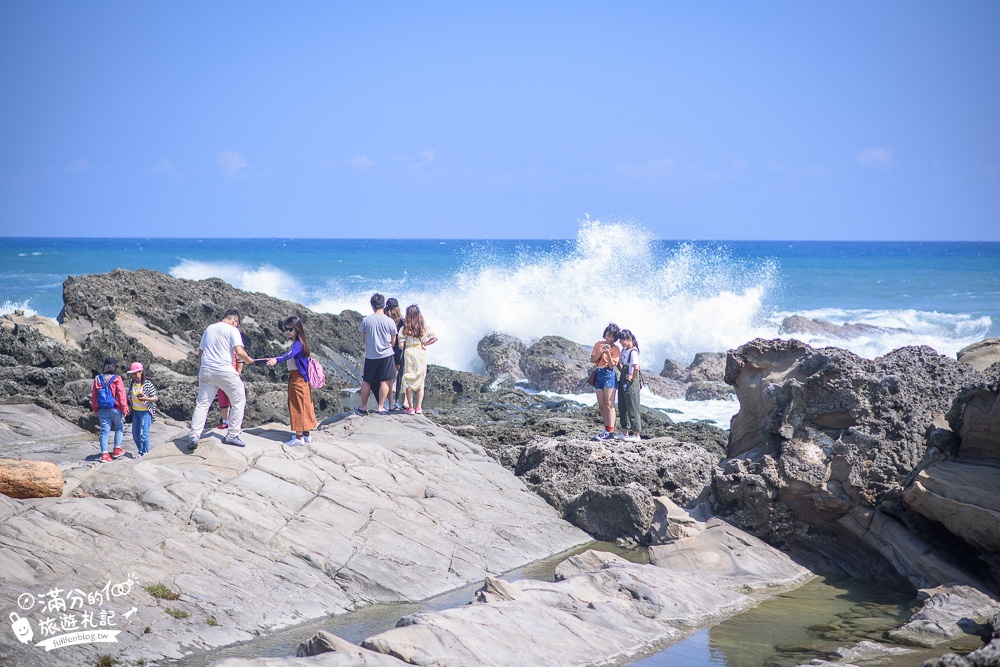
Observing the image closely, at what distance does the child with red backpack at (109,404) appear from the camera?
34.3 feet

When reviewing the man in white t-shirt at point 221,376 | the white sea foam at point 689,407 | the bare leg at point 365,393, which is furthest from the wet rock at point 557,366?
the man in white t-shirt at point 221,376

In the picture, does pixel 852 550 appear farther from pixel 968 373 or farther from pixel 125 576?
pixel 125 576

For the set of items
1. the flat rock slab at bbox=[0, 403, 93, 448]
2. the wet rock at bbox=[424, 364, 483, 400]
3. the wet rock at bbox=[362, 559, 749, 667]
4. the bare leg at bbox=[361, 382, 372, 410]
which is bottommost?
the wet rock at bbox=[424, 364, 483, 400]

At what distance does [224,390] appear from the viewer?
369 inches

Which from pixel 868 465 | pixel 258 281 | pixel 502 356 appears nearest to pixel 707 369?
pixel 502 356

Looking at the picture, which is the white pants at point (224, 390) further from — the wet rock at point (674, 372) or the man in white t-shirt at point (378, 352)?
the wet rock at point (674, 372)

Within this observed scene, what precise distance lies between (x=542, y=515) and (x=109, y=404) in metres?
4.98

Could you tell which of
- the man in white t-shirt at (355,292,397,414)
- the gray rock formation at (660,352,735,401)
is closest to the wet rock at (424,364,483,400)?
the gray rock formation at (660,352,735,401)

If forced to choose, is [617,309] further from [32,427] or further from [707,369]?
[32,427]

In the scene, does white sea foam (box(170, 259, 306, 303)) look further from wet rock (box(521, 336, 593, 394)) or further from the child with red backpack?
the child with red backpack

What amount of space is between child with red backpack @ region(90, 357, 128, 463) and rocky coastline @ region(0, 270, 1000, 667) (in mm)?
513

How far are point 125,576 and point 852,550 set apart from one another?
664 centimetres

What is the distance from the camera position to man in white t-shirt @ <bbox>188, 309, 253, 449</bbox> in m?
9.25

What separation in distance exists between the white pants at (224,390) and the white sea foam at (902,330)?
811 inches
